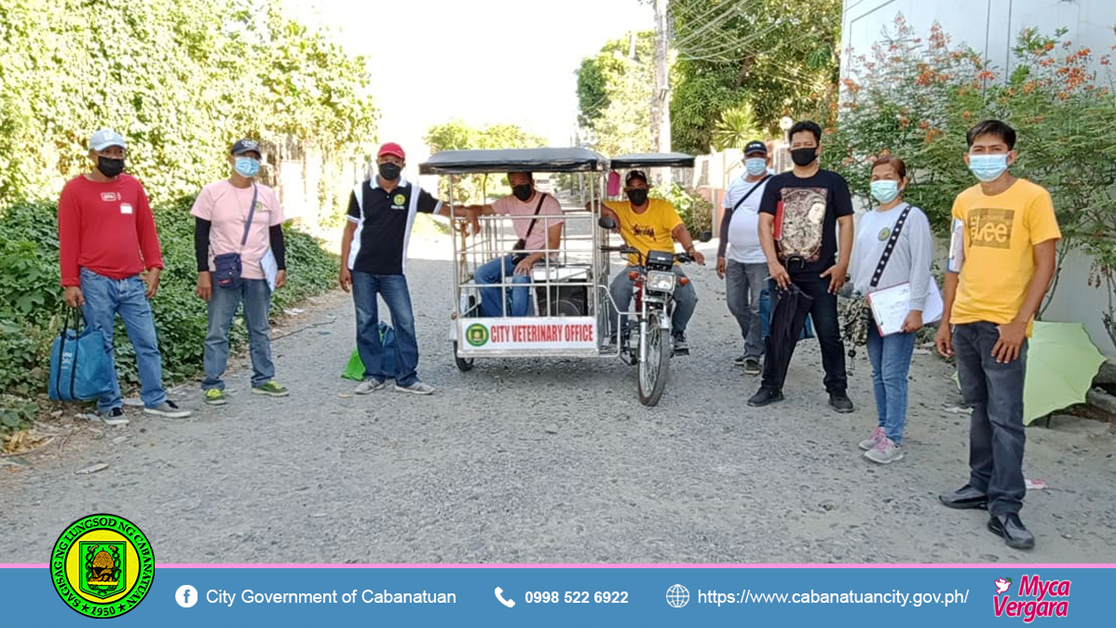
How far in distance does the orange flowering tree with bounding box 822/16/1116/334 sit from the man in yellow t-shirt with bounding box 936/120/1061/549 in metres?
2.31

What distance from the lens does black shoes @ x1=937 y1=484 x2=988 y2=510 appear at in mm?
4453

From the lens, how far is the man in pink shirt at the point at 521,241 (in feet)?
23.2

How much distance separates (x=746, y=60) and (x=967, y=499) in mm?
30685

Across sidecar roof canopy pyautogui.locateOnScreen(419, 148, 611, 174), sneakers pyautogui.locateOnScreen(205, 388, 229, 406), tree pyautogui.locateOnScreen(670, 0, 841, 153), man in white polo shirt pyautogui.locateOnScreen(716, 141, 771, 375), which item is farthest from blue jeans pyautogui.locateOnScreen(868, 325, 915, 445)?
tree pyautogui.locateOnScreen(670, 0, 841, 153)

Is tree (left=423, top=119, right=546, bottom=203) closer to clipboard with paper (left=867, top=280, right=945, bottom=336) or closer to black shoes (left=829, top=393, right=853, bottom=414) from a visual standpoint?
black shoes (left=829, top=393, right=853, bottom=414)

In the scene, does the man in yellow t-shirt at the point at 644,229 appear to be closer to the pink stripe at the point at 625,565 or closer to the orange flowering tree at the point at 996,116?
the orange flowering tree at the point at 996,116

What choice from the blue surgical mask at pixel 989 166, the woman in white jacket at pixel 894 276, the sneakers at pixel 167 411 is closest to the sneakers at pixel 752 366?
the woman in white jacket at pixel 894 276

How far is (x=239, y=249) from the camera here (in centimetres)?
635

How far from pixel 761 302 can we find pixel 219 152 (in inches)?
402

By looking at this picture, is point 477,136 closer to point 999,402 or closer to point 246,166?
point 246,166

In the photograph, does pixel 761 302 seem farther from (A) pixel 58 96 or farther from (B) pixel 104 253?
(A) pixel 58 96

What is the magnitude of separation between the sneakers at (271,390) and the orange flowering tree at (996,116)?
554cm

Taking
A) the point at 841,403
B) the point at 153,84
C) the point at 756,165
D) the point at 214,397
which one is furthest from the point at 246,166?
the point at 153,84

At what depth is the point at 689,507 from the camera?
4504 mm
